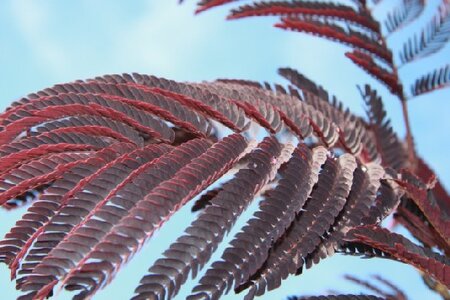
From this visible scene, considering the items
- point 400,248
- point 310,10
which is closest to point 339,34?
point 310,10

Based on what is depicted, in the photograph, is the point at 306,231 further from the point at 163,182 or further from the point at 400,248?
the point at 163,182

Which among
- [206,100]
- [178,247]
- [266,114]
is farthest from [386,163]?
[178,247]

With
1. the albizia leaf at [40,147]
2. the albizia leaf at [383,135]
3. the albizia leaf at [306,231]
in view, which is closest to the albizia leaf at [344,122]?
the albizia leaf at [383,135]

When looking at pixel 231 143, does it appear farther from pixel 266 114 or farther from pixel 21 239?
pixel 21 239

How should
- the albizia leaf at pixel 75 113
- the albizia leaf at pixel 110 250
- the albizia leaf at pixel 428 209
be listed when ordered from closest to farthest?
the albizia leaf at pixel 110 250 → the albizia leaf at pixel 75 113 → the albizia leaf at pixel 428 209

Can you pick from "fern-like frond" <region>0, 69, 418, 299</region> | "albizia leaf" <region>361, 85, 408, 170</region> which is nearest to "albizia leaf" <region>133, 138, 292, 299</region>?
"fern-like frond" <region>0, 69, 418, 299</region>

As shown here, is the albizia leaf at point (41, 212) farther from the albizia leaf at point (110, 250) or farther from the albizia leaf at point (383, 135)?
the albizia leaf at point (383, 135)
